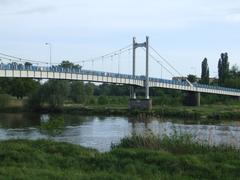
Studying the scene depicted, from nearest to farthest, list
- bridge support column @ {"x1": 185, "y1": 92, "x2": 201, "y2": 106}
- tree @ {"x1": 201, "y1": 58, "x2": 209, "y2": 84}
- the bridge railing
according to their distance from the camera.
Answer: the bridge railing < bridge support column @ {"x1": 185, "y1": 92, "x2": 201, "y2": 106} < tree @ {"x1": 201, "y1": 58, "x2": 209, "y2": 84}

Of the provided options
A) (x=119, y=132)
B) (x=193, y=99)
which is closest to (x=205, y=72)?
(x=193, y=99)

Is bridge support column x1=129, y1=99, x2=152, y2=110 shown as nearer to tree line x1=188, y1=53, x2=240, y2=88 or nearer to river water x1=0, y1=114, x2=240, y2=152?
river water x1=0, y1=114, x2=240, y2=152

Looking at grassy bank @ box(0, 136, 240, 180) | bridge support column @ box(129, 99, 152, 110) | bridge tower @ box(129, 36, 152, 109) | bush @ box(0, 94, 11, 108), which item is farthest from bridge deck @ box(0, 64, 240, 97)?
grassy bank @ box(0, 136, 240, 180)

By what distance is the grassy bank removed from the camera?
12.9 m

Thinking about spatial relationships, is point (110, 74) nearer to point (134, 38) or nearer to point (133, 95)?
point (133, 95)

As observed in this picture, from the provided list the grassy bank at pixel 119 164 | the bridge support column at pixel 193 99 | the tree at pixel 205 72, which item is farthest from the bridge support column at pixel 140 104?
the grassy bank at pixel 119 164

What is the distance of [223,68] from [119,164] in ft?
451

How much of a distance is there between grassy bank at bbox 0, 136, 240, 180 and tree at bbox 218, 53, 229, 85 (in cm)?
13118

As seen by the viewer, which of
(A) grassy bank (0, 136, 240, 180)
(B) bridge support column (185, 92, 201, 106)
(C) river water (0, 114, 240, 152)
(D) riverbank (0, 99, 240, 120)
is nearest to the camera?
(A) grassy bank (0, 136, 240, 180)

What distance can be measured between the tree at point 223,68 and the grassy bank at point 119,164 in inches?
5164

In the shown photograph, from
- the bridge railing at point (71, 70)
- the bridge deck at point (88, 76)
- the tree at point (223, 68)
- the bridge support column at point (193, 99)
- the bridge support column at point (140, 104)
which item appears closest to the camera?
the bridge railing at point (71, 70)

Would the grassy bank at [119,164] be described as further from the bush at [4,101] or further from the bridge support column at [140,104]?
the bush at [4,101]

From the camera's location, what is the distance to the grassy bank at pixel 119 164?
509 inches

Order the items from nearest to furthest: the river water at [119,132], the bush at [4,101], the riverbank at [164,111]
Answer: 1. the river water at [119,132]
2. the riverbank at [164,111]
3. the bush at [4,101]
